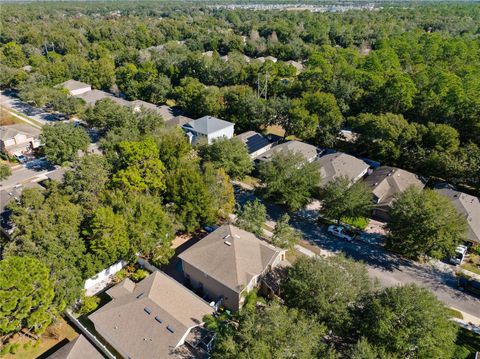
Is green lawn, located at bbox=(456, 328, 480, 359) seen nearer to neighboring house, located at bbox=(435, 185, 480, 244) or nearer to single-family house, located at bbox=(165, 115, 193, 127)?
neighboring house, located at bbox=(435, 185, 480, 244)

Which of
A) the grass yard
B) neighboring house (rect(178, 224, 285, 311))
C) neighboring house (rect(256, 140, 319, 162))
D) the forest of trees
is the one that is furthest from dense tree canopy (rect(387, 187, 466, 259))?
the grass yard

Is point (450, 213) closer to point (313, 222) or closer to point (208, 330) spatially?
point (313, 222)

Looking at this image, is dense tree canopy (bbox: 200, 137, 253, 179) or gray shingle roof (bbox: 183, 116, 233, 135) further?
gray shingle roof (bbox: 183, 116, 233, 135)

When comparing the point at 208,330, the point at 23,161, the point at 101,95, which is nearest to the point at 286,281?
the point at 208,330

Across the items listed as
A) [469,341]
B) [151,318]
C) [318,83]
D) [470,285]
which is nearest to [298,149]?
[318,83]

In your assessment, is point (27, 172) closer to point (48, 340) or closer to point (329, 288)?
point (48, 340)

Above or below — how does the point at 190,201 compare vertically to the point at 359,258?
above
